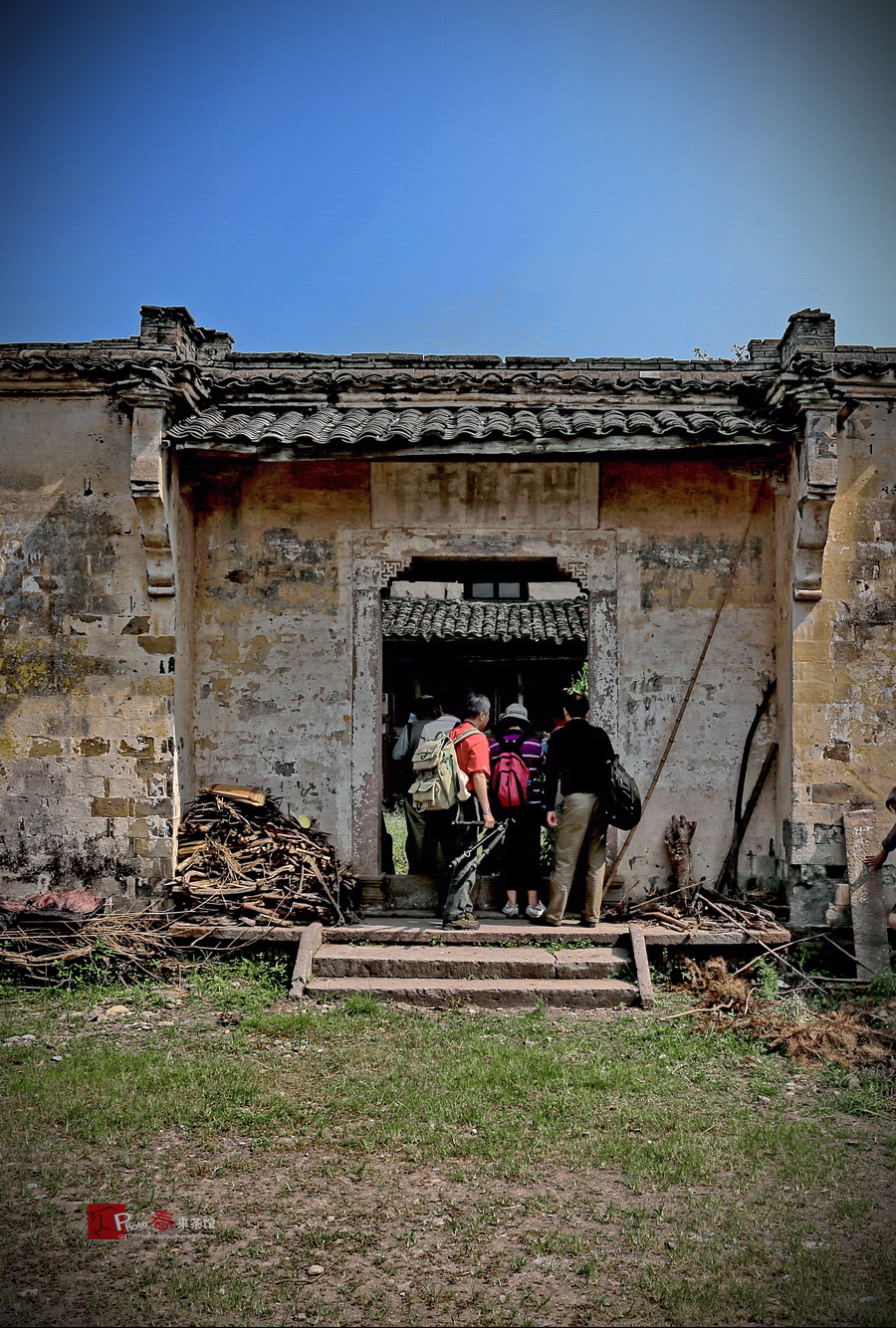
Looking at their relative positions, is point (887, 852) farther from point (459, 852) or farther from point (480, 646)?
point (480, 646)

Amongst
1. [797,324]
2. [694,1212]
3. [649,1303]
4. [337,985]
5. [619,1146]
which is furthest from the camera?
[797,324]

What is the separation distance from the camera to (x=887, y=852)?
25.3 ft

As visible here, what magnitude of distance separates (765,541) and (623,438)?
1.72 m

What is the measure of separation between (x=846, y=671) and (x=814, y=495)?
1.45 metres

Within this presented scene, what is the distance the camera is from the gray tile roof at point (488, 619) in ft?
57.9

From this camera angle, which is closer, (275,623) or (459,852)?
(459,852)

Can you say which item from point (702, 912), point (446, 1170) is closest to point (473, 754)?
point (702, 912)

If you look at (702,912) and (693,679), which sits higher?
(693,679)

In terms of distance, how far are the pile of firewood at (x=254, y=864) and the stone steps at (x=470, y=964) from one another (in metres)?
0.63

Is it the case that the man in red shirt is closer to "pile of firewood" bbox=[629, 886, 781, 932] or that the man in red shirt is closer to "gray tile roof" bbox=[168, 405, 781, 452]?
"pile of firewood" bbox=[629, 886, 781, 932]

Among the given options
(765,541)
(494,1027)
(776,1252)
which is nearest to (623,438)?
(765,541)

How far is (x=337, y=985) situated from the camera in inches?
295

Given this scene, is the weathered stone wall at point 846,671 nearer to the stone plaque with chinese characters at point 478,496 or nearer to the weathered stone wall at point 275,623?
the stone plaque with chinese characters at point 478,496

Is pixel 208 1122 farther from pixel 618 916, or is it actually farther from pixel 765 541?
pixel 765 541
